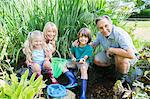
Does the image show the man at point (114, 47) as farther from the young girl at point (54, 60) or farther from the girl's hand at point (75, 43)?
the young girl at point (54, 60)

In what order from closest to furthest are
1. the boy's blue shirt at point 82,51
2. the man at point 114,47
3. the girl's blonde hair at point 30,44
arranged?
the man at point 114,47 < the girl's blonde hair at point 30,44 < the boy's blue shirt at point 82,51

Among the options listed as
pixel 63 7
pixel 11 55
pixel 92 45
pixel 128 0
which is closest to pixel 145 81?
pixel 92 45

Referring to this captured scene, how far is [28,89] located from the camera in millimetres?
2605

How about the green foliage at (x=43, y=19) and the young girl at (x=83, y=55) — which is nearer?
the young girl at (x=83, y=55)

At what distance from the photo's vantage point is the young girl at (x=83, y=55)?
3.93m

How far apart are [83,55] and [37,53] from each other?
0.56m

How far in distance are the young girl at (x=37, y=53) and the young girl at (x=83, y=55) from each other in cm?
31

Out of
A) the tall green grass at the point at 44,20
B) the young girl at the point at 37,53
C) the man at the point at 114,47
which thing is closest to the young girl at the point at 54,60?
the young girl at the point at 37,53

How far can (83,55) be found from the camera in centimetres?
405

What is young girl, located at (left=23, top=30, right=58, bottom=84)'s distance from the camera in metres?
3.85

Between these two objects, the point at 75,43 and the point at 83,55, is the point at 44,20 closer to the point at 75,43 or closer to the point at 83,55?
the point at 75,43

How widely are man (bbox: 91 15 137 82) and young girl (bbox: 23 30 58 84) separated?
608mm

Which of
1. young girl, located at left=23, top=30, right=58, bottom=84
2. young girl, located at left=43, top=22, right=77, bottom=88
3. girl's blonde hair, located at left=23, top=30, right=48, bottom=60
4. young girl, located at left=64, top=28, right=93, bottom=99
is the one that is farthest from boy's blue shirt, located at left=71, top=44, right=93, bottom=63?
girl's blonde hair, located at left=23, top=30, right=48, bottom=60

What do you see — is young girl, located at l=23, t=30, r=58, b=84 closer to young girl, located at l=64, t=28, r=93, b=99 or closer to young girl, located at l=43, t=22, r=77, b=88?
young girl, located at l=43, t=22, r=77, b=88
